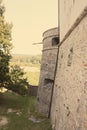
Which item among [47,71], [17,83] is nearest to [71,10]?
[47,71]

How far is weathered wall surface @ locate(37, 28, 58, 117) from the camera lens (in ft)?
56.9

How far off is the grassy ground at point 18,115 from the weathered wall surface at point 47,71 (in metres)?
0.94

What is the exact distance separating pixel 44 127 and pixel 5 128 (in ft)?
8.43

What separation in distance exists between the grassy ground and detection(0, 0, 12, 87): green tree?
7.28 ft

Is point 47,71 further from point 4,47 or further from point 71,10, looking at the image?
point 71,10

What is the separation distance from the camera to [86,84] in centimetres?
630

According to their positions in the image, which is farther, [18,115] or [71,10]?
[18,115]

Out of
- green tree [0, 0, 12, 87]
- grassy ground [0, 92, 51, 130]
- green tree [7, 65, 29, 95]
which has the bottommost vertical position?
grassy ground [0, 92, 51, 130]

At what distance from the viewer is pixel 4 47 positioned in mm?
22750

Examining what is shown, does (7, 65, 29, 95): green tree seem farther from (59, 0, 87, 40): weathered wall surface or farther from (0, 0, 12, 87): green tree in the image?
(59, 0, 87, 40): weathered wall surface

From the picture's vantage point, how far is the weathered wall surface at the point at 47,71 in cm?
1733

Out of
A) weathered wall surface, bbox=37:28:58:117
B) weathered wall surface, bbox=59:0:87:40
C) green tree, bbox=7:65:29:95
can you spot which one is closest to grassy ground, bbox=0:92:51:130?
weathered wall surface, bbox=37:28:58:117

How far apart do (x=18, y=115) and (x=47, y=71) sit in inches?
164

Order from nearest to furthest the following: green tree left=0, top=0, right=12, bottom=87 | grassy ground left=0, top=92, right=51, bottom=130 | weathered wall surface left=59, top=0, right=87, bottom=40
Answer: weathered wall surface left=59, top=0, right=87, bottom=40 → grassy ground left=0, top=92, right=51, bottom=130 → green tree left=0, top=0, right=12, bottom=87
